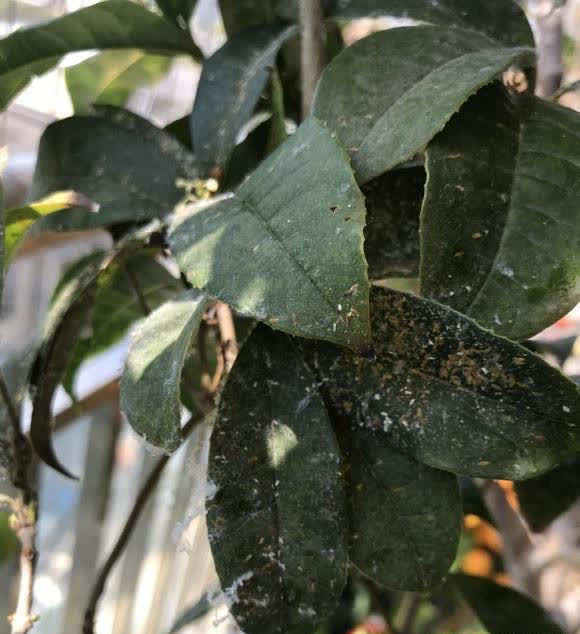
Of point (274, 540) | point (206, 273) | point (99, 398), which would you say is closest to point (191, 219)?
point (206, 273)

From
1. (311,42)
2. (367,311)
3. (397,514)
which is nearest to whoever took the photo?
(367,311)

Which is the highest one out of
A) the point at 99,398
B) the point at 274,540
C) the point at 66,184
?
the point at 66,184

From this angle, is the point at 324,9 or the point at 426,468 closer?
the point at 426,468

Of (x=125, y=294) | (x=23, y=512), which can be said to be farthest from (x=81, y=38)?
(x=23, y=512)

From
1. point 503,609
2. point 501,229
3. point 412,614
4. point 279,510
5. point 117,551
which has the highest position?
point 501,229

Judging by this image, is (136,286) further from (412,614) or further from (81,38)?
(412,614)

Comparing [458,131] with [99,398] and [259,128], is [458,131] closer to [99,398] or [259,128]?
[259,128]

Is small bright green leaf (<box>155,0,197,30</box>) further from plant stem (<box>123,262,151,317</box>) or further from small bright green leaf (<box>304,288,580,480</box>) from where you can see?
small bright green leaf (<box>304,288,580,480</box>)
